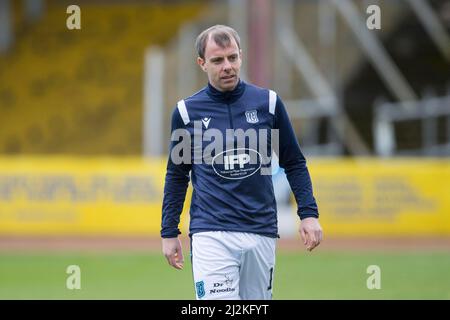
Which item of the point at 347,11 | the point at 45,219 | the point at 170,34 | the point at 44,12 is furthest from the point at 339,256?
the point at 44,12

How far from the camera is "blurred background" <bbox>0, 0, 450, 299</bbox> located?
1560cm

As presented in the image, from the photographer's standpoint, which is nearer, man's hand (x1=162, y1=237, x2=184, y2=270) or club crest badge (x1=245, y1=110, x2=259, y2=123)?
club crest badge (x1=245, y1=110, x2=259, y2=123)

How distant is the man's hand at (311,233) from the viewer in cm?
636

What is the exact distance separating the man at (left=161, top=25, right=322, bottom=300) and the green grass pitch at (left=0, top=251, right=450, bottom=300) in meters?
4.98

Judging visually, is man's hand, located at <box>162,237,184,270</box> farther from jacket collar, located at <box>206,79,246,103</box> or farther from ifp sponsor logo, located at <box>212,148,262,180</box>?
jacket collar, located at <box>206,79,246,103</box>

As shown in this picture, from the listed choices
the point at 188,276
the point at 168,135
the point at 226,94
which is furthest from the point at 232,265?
the point at 168,135

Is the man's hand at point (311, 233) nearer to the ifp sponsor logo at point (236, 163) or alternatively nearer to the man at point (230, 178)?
the man at point (230, 178)

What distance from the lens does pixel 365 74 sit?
27719 mm

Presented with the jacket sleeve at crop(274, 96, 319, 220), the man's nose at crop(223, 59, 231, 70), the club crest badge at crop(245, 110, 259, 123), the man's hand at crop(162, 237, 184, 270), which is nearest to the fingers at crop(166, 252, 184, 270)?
the man's hand at crop(162, 237, 184, 270)

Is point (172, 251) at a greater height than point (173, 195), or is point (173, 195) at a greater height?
point (173, 195)

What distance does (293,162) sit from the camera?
6.65 meters

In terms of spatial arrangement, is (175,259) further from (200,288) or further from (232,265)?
(232,265)

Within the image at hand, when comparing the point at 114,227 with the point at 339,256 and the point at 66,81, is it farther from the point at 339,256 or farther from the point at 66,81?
the point at 66,81

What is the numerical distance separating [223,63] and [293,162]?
813mm
